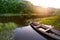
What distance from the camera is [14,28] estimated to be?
1.84m

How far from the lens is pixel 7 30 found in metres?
1.83

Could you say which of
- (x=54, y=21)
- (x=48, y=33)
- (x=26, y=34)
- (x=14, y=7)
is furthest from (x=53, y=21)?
(x=14, y=7)

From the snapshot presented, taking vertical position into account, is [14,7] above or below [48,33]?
above

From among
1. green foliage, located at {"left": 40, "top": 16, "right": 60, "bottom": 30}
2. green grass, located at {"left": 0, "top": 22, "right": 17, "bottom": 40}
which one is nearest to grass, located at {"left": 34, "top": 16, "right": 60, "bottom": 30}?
green foliage, located at {"left": 40, "top": 16, "right": 60, "bottom": 30}

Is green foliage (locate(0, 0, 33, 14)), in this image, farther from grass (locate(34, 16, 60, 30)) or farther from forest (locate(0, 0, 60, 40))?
grass (locate(34, 16, 60, 30))

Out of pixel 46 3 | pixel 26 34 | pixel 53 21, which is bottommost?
pixel 26 34

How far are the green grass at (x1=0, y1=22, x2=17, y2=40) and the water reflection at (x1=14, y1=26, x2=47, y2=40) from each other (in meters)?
0.05

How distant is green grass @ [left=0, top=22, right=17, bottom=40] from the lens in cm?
182

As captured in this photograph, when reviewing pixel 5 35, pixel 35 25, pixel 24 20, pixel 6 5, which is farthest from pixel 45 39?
pixel 6 5

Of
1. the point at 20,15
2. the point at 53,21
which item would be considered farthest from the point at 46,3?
the point at 20,15

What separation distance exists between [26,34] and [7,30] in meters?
0.21

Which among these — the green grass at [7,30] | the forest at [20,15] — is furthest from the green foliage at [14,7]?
the green grass at [7,30]

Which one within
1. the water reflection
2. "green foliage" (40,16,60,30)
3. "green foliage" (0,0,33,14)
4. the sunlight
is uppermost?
the sunlight

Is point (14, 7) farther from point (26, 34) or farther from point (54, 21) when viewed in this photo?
point (54, 21)
